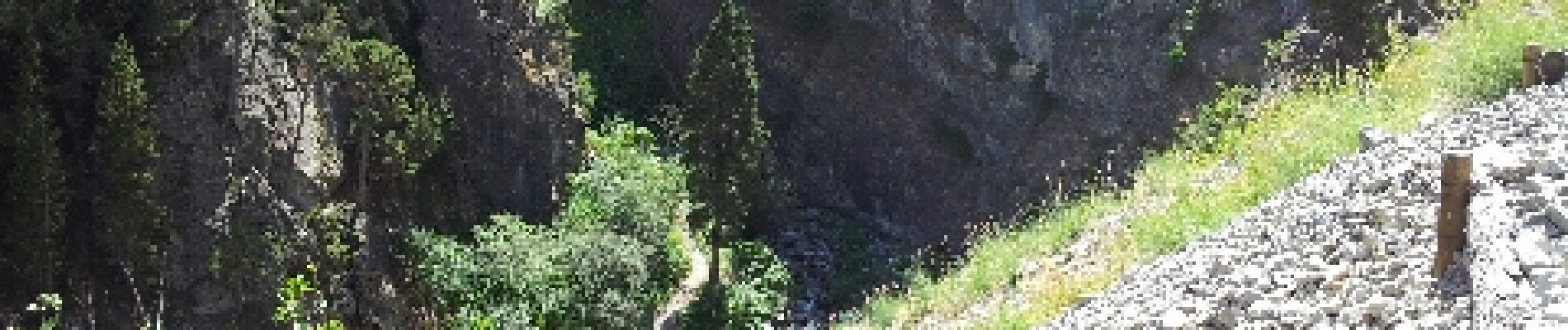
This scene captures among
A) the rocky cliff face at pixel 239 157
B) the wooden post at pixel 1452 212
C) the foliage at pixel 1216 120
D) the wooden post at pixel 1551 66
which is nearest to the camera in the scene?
the wooden post at pixel 1452 212

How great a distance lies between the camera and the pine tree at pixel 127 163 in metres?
28.1

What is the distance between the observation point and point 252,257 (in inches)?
1191

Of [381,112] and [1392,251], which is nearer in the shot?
[1392,251]

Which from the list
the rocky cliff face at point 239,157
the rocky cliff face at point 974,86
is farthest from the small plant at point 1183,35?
the rocky cliff face at point 239,157

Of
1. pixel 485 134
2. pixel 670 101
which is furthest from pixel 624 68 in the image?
pixel 485 134

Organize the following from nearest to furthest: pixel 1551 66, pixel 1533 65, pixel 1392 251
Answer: pixel 1392 251
pixel 1551 66
pixel 1533 65

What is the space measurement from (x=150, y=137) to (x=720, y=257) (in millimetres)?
15755

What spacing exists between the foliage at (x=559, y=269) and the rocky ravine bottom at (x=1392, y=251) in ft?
61.9

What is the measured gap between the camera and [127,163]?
28281 mm

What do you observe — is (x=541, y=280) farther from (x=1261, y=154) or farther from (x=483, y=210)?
(x=1261, y=154)

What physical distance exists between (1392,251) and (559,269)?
23856 mm

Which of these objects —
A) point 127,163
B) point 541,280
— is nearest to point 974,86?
point 541,280

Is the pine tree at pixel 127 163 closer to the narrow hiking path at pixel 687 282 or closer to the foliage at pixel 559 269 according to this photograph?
the foliage at pixel 559 269

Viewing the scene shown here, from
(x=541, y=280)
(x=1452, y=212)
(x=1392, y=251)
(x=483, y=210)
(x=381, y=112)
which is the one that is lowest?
(x=1392, y=251)
